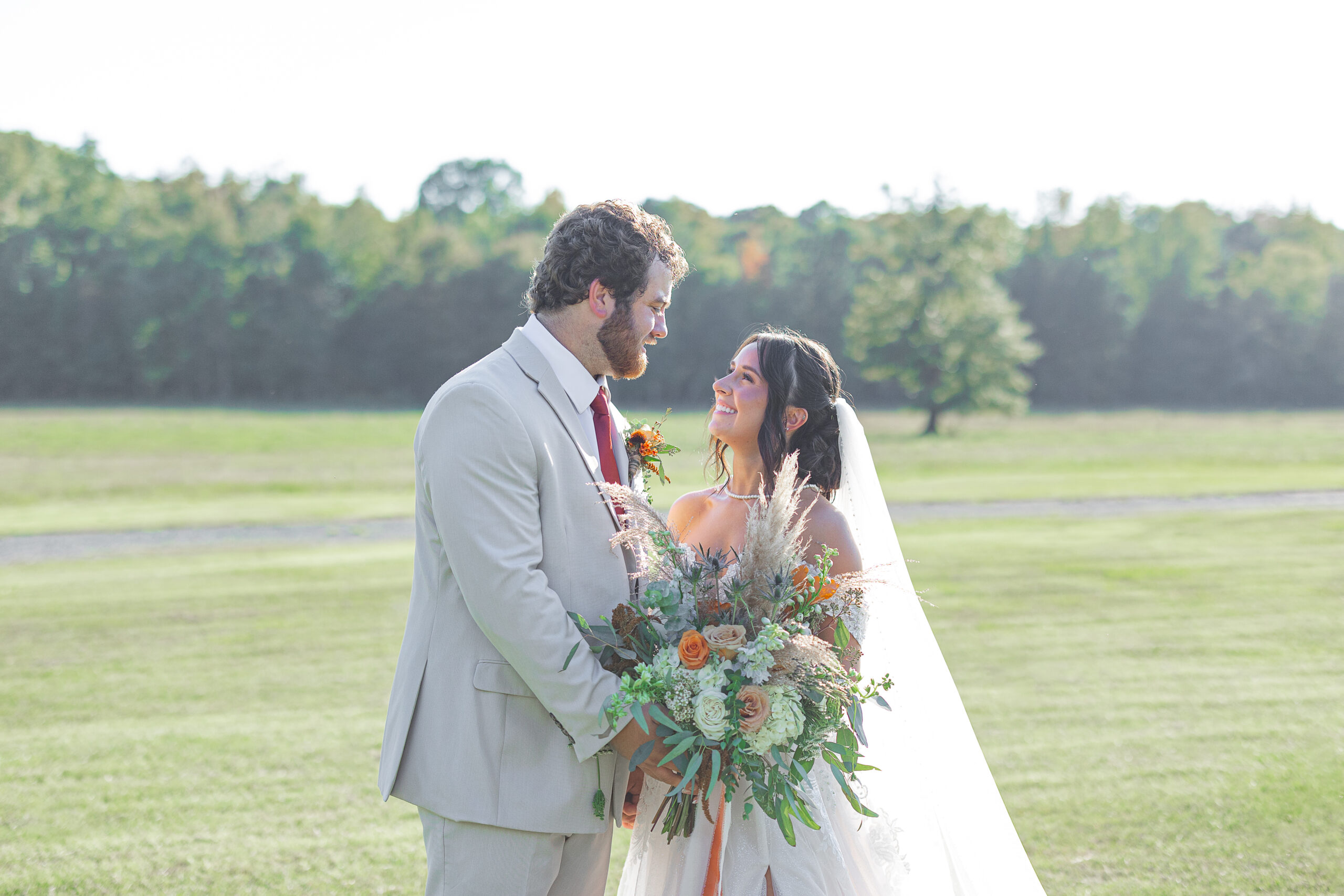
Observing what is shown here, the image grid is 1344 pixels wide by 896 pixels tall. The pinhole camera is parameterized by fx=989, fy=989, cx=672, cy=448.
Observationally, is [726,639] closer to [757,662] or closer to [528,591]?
[757,662]

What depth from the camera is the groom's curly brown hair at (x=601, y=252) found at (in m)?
2.90

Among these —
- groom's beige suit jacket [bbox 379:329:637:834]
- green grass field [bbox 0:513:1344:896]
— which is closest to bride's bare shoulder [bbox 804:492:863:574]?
groom's beige suit jacket [bbox 379:329:637:834]

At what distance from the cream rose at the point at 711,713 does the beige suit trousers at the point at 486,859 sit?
2.07ft

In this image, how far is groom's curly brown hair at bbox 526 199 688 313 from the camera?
2900mm

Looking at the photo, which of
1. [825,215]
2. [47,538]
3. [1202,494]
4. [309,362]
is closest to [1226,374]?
[825,215]

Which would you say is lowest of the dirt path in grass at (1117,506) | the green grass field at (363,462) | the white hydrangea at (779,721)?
the green grass field at (363,462)

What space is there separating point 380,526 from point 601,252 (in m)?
15.5

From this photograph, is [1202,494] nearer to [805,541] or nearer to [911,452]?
[911,452]

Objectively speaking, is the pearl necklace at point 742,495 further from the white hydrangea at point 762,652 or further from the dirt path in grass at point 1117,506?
the dirt path in grass at point 1117,506

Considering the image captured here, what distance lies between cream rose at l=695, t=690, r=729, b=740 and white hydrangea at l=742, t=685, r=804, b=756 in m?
0.09

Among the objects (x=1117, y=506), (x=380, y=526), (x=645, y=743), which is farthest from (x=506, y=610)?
(x=1117, y=506)

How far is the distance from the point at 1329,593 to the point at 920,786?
→ 1020 cm

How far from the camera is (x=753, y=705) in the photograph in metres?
2.64

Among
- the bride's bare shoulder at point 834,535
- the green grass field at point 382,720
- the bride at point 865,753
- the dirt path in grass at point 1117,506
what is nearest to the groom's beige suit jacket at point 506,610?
the bride at point 865,753
